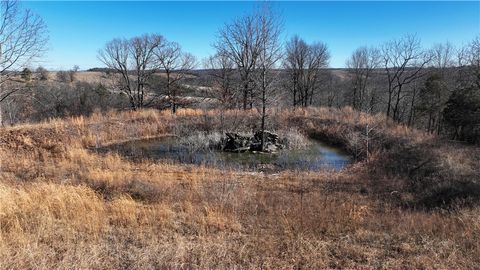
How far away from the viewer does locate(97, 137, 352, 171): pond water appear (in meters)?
12.4

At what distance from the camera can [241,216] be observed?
18.2 feet

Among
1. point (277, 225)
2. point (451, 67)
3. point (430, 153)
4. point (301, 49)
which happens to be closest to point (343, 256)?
point (277, 225)

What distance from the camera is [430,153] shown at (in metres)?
11.8

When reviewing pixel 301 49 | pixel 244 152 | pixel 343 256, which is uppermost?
pixel 301 49

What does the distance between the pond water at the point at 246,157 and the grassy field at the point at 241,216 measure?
1236mm

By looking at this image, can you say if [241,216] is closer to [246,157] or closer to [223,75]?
[246,157]

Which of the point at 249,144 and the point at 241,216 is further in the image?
the point at 249,144

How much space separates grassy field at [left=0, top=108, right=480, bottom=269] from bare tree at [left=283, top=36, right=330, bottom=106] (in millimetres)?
24179

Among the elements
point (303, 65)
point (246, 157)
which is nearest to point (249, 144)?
point (246, 157)

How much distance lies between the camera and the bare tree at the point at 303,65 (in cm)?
3522

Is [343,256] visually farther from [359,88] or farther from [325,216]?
[359,88]

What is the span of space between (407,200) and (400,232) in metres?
3.64

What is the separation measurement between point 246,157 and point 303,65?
24.5 metres

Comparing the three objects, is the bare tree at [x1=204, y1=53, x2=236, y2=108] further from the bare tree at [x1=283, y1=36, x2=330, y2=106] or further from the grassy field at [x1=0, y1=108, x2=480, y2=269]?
the grassy field at [x1=0, y1=108, x2=480, y2=269]
